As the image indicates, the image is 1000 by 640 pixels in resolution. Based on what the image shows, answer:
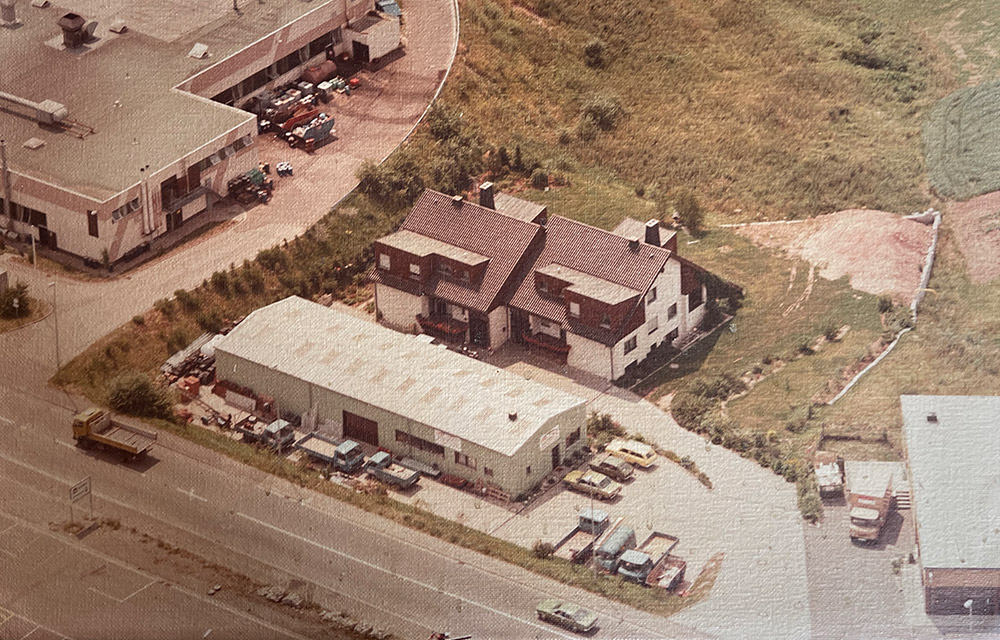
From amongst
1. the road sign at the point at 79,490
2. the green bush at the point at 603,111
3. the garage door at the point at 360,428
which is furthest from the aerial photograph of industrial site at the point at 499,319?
the garage door at the point at 360,428

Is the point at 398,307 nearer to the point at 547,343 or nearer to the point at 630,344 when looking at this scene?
the point at 547,343

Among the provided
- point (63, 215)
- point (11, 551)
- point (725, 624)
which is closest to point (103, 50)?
point (63, 215)

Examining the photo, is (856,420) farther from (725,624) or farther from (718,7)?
(718,7)

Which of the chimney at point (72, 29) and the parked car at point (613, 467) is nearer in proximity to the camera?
the parked car at point (613, 467)

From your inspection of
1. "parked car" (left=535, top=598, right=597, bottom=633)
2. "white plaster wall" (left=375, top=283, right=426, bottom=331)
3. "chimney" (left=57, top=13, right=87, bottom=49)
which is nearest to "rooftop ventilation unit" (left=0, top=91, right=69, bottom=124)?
"chimney" (left=57, top=13, right=87, bottom=49)

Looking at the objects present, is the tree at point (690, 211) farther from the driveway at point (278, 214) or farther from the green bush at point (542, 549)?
the green bush at point (542, 549)

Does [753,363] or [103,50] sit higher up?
[103,50]
